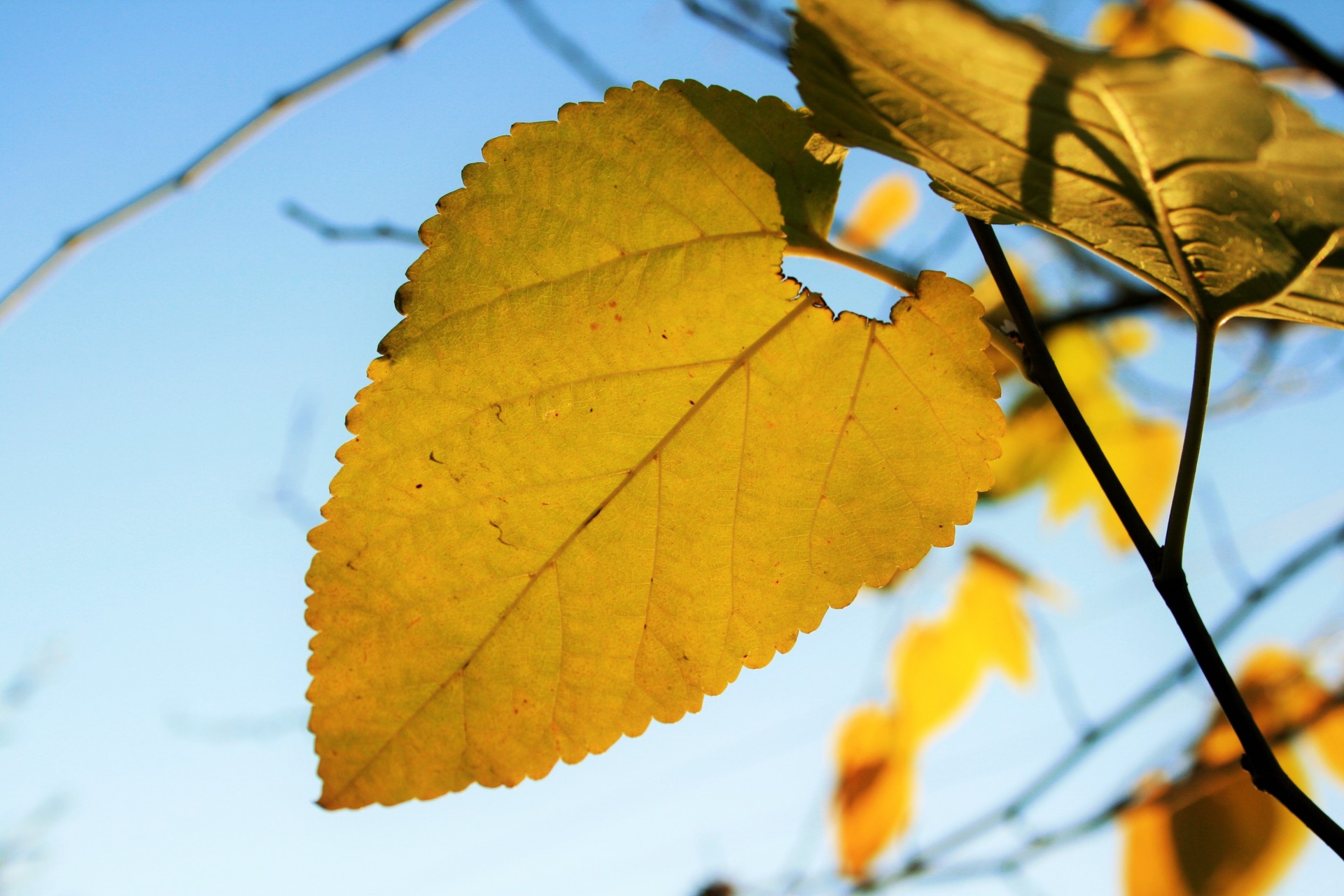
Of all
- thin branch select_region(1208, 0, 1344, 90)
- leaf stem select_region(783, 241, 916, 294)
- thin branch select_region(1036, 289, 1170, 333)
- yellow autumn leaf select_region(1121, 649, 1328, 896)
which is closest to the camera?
thin branch select_region(1208, 0, 1344, 90)

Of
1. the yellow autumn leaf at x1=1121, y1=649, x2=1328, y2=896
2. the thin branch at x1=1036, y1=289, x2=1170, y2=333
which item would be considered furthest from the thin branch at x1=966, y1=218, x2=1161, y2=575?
the thin branch at x1=1036, y1=289, x2=1170, y2=333

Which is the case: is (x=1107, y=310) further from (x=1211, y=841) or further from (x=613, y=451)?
(x=613, y=451)

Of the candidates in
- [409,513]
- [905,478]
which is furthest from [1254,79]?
[409,513]

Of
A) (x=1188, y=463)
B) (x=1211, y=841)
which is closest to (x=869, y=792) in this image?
(x=1211, y=841)

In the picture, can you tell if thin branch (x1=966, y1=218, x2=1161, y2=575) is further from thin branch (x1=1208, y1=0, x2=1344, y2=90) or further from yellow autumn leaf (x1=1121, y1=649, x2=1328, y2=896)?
yellow autumn leaf (x1=1121, y1=649, x2=1328, y2=896)

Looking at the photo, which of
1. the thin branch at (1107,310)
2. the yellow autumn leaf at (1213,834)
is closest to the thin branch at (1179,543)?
the yellow autumn leaf at (1213,834)
